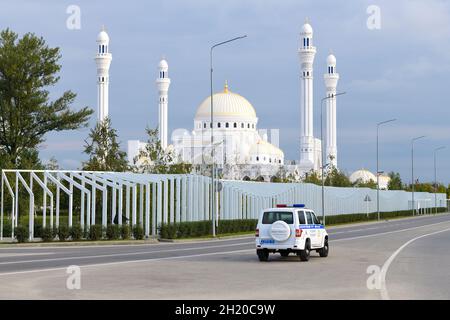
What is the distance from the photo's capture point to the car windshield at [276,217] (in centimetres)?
2459

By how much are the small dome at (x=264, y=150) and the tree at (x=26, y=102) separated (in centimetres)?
9712

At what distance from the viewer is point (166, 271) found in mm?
20766

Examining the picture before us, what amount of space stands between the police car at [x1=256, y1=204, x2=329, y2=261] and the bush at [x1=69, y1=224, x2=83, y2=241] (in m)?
14.8

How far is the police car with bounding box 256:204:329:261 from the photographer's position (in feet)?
79.3

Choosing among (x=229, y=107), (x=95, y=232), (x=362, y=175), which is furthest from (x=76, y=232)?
(x=362, y=175)

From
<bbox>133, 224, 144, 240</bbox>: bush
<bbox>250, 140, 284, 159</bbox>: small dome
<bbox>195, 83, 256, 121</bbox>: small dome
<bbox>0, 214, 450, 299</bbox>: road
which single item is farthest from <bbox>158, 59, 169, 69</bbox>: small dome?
<bbox>0, 214, 450, 299</bbox>: road

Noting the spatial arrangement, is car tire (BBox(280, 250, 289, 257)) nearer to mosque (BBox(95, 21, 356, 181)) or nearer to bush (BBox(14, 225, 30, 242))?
bush (BBox(14, 225, 30, 242))

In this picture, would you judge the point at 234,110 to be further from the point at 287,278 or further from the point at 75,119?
the point at 287,278

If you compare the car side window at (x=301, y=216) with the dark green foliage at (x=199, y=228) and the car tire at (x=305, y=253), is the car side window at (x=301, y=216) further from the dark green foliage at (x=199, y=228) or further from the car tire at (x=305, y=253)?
the dark green foliage at (x=199, y=228)

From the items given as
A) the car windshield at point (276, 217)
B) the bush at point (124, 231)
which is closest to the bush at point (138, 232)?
the bush at point (124, 231)

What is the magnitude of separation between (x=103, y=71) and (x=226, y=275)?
354 ft

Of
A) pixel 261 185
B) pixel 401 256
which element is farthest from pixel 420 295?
pixel 261 185

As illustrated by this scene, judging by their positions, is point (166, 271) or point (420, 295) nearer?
point (420, 295)

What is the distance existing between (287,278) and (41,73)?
34.5 m
